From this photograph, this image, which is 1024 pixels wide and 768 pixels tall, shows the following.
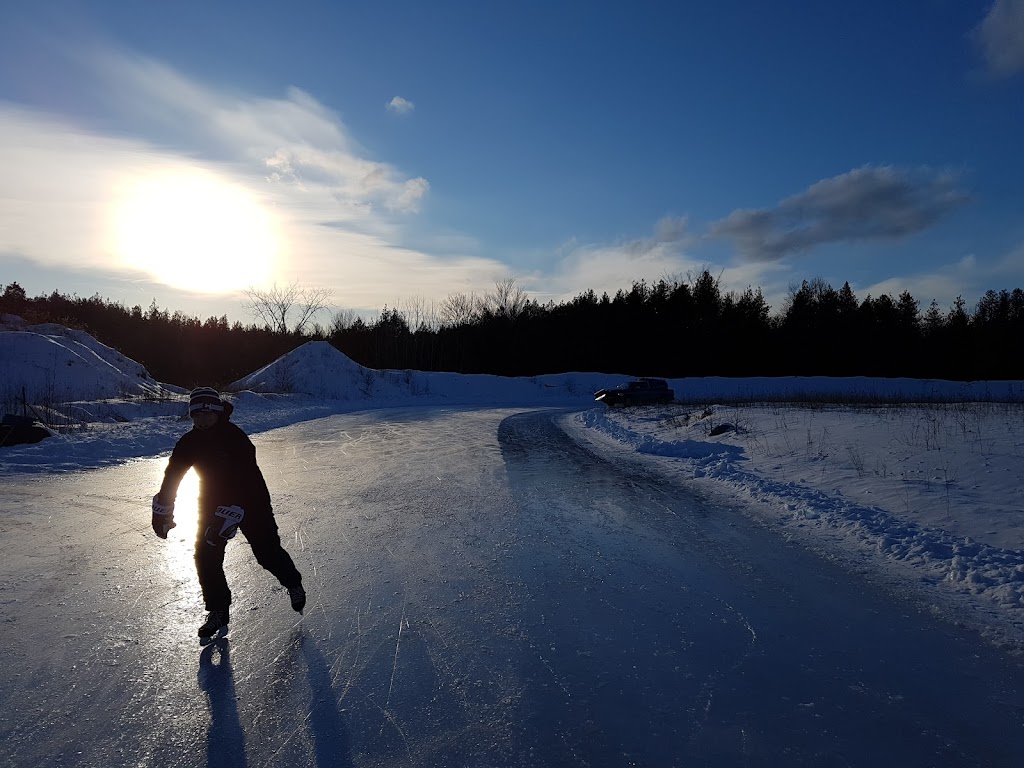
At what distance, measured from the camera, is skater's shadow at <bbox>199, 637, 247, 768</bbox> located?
3.01 metres

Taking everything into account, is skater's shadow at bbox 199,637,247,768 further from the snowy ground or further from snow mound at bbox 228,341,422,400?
snow mound at bbox 228,341,422,400

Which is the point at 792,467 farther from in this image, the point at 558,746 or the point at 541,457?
the point at 558,746

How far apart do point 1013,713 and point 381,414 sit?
23.8m

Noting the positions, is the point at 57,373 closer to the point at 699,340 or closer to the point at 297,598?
the point at 297,598

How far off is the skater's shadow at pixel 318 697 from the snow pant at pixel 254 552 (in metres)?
0.50

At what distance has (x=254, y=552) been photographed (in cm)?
475

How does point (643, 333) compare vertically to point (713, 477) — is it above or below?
above

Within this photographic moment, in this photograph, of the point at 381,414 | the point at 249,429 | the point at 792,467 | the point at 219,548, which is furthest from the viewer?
the point at 381,414

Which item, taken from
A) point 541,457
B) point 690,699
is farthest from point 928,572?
point 541,457

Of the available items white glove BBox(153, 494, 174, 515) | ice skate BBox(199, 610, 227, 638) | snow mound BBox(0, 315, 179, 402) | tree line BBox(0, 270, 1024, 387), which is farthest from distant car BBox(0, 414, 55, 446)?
tree line BBox(0, 270, 1024, 387)

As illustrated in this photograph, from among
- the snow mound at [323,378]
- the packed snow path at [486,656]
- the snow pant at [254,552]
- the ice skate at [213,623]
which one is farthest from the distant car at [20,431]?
the snow mound at [323,378]

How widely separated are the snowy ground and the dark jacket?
18.8 feet

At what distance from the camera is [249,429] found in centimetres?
A: 1888

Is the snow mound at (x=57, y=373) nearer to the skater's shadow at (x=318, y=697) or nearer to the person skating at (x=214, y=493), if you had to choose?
the person skating at (x=214, y=493)
